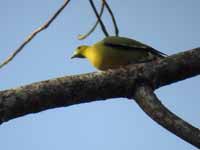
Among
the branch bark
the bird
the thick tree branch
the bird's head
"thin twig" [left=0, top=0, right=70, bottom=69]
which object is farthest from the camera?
the bird's head

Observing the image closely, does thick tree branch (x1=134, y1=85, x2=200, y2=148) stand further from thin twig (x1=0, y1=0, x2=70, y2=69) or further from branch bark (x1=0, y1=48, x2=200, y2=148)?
thin twig (x1=0, y1=0, x2=70, y2=69)

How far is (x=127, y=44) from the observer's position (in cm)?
482

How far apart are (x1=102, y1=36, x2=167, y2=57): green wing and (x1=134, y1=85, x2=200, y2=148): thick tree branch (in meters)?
1.69

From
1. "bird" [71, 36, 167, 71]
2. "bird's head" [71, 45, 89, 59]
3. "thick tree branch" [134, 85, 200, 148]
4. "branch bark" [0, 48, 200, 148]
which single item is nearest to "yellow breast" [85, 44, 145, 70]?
"bird" [71, 36, 167, 71]

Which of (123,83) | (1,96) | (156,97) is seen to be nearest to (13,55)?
(1,96)

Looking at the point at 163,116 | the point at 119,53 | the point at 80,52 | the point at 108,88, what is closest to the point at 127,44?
the point at 119,53

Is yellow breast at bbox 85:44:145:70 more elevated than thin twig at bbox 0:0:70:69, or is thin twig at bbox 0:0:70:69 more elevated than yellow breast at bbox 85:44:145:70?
thin twig at bbox 0:0:70:69

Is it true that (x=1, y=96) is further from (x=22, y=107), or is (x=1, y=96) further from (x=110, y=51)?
(x=110, y=51)

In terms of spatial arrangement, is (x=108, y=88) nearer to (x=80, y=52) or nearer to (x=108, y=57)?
(x=108, y=57)

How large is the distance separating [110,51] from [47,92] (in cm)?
207

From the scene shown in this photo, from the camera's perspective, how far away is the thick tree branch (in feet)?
8.30

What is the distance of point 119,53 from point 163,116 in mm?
2071

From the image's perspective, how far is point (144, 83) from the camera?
3066 mm

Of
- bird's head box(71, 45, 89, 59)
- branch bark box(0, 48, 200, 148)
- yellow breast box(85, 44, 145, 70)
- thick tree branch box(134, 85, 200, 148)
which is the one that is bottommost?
bird's head box(71, 45, 89, 59)
